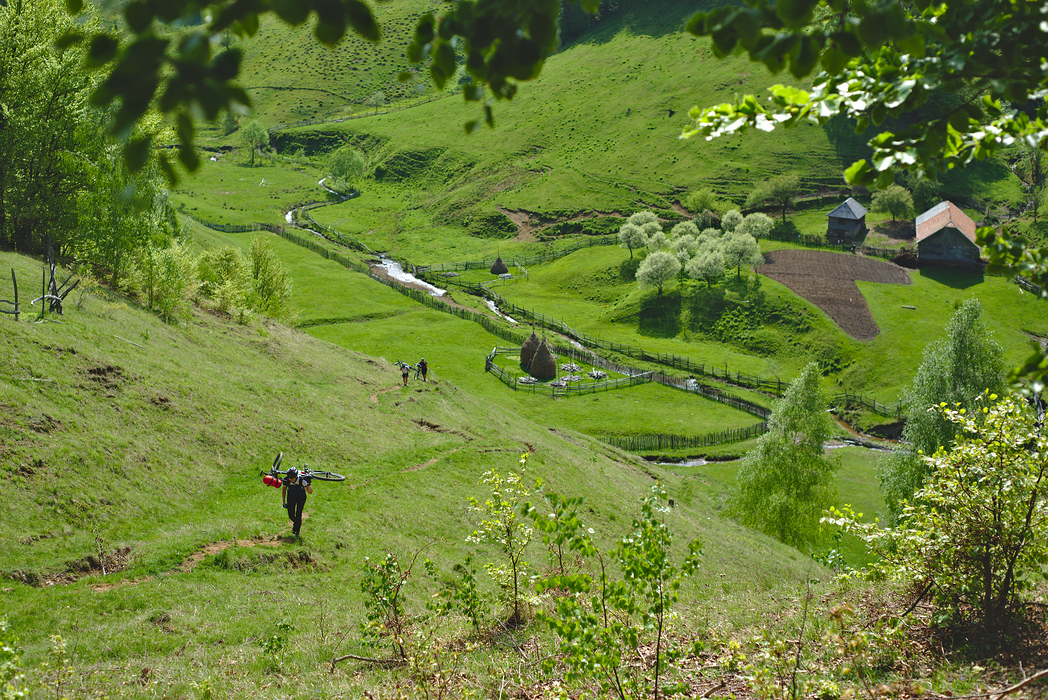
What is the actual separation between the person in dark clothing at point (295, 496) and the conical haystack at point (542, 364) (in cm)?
5694

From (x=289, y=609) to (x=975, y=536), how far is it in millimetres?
13484

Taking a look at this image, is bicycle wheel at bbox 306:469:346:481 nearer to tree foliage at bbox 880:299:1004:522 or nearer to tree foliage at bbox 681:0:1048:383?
tree foliage at bbox 681:0:1048:383

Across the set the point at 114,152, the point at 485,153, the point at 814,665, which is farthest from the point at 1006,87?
the point at 485,153

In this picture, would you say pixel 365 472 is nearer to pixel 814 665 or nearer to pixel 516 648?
pixel 516 648

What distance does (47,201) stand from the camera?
3806cm

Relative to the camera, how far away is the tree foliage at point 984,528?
8.84 m

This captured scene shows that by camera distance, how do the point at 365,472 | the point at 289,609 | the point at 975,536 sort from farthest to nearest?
the point at 365,472
the point at 289,609
the point at 975,536

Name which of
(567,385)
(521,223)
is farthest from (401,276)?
(567,385)

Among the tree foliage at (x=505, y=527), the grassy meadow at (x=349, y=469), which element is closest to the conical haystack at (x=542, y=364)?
the grassy meadow at (x=349, y=469)

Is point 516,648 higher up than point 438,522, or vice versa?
point 516,648

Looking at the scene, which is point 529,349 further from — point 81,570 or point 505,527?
point 505,527

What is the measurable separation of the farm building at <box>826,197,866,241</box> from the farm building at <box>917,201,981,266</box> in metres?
10.4

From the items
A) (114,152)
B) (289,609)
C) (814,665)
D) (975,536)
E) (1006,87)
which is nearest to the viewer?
(1006,87)

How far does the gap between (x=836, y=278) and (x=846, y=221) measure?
65.7 feet
